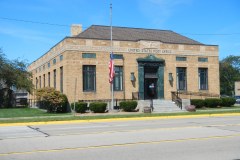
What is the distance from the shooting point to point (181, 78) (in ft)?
124

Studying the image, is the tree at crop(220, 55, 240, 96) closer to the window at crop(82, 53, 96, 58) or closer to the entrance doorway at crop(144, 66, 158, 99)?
the entrance doorway at crop(144, 66, 158, 99)

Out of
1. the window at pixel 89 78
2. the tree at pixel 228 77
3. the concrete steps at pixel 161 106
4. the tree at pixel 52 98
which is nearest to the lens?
the tree at pixel 52 98

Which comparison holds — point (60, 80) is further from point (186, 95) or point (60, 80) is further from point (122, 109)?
point (186, 95)

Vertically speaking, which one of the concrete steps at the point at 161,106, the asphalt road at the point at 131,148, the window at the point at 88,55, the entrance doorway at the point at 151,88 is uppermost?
the window at the point at 88,55

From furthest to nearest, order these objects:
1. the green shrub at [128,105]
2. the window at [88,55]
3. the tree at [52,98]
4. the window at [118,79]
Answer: the window at [118,79] → the window at [88,55] → the green shrub at [128,105] → the tree at [52,98]

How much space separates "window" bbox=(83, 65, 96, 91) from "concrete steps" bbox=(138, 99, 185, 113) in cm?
472

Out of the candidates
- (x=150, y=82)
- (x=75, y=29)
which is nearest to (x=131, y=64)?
(x=150, y=82)

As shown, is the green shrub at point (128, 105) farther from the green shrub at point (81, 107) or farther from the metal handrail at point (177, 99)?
the metal handrail at point (177, 99)

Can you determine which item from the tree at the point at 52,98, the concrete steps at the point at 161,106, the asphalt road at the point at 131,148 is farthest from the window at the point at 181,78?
the asphalt road at the point at 131,148

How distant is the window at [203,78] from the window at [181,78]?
75.9 inches

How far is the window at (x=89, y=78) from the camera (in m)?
33.7

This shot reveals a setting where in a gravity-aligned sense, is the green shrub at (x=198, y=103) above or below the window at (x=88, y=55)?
below

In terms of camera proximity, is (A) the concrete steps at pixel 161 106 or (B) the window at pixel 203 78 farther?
(B) the window at pixel 203 78

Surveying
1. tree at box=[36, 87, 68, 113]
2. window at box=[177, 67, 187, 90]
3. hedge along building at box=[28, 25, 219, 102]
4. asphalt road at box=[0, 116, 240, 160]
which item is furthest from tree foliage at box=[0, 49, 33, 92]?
asphalt road at box=[0, 116, 240, 160]
